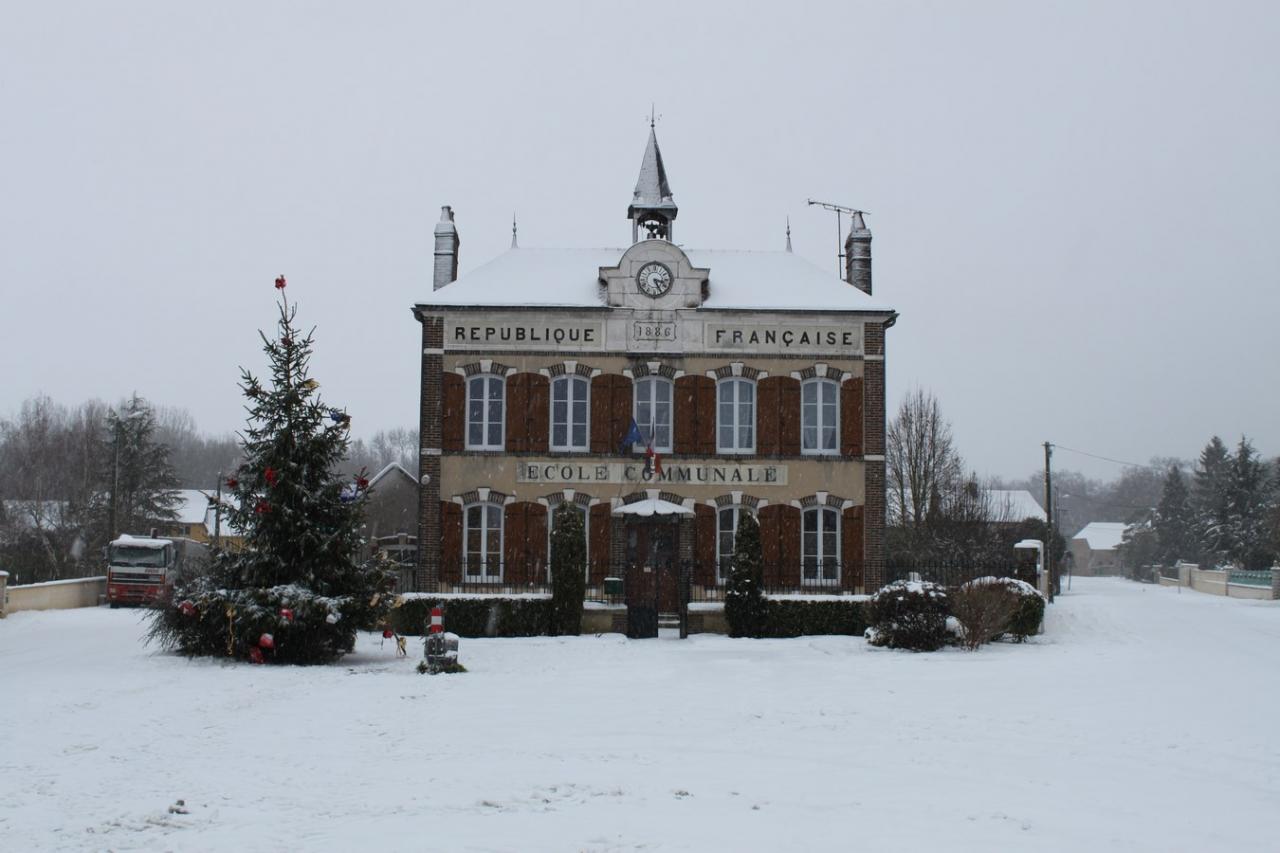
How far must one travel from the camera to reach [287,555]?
17.7 meters

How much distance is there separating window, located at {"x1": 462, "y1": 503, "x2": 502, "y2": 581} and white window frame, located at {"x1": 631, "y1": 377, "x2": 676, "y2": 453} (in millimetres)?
3517

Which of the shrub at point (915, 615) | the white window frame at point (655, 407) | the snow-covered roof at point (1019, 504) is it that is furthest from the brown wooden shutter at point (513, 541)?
the snow-covered roof at point (1019, 504)

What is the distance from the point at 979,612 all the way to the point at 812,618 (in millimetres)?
3845

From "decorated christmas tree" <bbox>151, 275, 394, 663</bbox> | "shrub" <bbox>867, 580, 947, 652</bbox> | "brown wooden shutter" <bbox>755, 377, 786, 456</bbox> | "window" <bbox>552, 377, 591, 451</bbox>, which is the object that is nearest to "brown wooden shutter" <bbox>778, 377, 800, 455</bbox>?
"brown wooden shutter" <bbox>755, 377, 786, 456</bbox>

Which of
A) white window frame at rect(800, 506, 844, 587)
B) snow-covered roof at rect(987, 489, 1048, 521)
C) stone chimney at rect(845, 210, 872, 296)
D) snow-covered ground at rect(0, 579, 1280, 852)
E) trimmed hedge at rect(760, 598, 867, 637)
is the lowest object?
snow-covered ground at rect(0, 579, 1280, 852)

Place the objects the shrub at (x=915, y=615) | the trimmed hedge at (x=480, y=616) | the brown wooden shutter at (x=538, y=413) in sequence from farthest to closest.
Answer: the brown wooden shutter at (x=538, y=413) < the trimmed hedge at (x=480, y=616) < the shrub at (x=915, y=615)

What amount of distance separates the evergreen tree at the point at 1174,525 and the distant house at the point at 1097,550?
3023 cm

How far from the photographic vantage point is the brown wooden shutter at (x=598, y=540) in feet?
83.2

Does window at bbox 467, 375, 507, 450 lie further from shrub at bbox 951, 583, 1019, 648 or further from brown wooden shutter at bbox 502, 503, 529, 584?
shrub at bbox 951, 583, 1019, 648

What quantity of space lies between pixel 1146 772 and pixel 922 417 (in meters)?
35.7

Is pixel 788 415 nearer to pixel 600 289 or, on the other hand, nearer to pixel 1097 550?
pixel 600 289

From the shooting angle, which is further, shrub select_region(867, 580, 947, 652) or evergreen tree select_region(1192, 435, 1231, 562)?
evergreen tree select_region(1192, 435, 1231, 562)

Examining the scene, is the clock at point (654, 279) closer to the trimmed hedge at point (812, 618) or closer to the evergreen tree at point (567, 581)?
the evergreen tree at point (567, 581)

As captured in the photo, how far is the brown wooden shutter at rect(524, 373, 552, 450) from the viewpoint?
2586 centimetres
